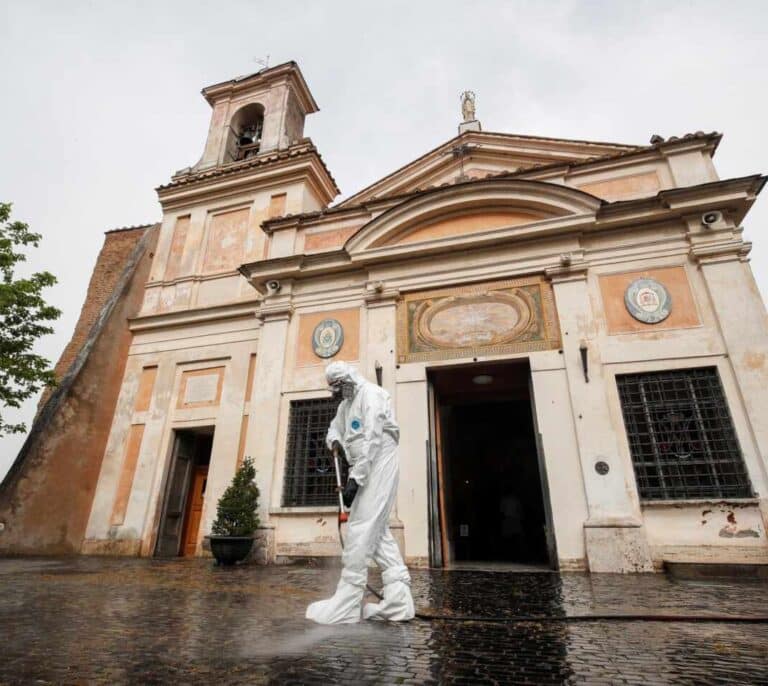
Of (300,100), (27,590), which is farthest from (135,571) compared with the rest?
(300,100)

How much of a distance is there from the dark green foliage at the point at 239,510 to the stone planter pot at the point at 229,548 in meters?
0.15

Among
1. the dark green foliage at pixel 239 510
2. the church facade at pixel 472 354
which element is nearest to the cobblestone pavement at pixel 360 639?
the church facade at pixel 472 354

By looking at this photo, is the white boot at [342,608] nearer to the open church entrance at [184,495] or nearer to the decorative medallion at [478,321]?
the decorative medallion at [478,321]

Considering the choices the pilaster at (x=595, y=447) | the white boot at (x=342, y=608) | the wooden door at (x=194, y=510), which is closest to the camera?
the white boot at (x=342, y=608)

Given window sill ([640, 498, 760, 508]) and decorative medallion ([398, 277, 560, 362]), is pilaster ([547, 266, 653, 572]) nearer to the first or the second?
window sill ([640, 498, 760, 508])

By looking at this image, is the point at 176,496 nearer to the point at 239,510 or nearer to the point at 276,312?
the point at 239,510

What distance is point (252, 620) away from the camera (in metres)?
3.59

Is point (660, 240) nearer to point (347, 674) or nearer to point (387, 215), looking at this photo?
point (387, 215)

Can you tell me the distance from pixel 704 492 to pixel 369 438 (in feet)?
20.1

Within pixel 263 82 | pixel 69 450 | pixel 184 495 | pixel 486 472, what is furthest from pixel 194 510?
pixel 263 82

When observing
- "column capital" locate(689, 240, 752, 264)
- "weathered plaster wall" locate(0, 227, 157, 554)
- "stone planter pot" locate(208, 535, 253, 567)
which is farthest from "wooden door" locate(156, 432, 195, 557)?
"column capital" locate(689, 240, 752, 264)

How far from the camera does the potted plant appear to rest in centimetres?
820

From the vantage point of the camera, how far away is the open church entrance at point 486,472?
29.6 feet

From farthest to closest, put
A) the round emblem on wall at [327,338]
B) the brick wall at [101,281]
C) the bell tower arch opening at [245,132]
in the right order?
the bell tower arch opening at [245,132]
the brick wall at [101,281]
the round emblem on wall at [327,338]
